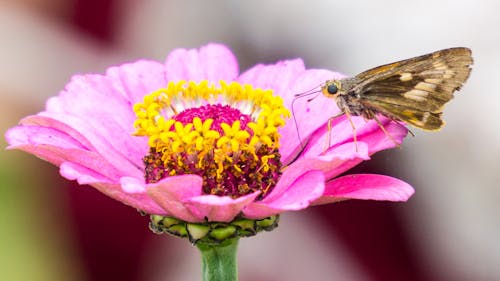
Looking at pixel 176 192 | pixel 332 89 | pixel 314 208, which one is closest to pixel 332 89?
pixel 332 89

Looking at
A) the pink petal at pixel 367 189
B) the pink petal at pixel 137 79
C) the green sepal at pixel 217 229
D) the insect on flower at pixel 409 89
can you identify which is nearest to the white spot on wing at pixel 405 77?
the insect on flower at pixel 409 89

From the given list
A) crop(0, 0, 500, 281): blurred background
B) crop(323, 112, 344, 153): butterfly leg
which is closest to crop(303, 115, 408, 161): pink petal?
crop(323, 112, 344, 153): butterfly leg

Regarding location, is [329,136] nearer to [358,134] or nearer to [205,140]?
[358,134]

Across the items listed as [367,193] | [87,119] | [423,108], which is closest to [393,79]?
[423,108]

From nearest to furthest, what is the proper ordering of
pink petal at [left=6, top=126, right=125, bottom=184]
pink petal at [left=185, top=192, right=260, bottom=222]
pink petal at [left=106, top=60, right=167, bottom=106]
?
pink petal at [left=185, top=192, right=260, bottom=222]
pink petal at [left=6, top=126, right=125, bottom=184]
pink petal at [left=106, top=60, right=167, bottom=106]

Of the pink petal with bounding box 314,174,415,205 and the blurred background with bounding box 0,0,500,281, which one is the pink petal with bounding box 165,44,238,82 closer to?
the pink petal with bounding box 314,174,415,205

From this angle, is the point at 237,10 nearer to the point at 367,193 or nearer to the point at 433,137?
the point at 433,137
